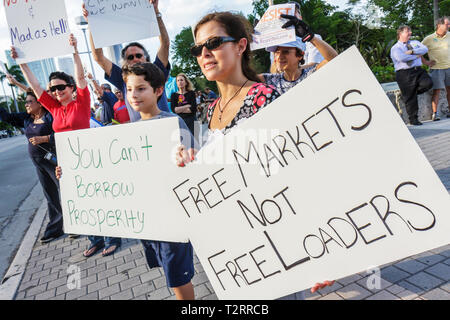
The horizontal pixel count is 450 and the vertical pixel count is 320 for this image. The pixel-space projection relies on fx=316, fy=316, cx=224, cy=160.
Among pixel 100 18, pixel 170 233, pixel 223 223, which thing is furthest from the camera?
pixel 100 18

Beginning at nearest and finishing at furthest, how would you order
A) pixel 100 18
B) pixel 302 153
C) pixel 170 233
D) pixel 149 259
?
1. pixel 302 153
2. pixel 170 233
3. pixel 149 259
4. pixel 100 18

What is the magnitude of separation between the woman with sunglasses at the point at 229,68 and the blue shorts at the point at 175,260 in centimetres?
61

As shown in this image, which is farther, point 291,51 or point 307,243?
point 291,51

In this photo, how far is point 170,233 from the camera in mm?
1725

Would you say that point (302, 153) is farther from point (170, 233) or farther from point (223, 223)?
point (170, 233)

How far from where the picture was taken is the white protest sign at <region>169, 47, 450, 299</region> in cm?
118

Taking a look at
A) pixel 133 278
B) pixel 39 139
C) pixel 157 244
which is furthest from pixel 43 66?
pixel 157 244

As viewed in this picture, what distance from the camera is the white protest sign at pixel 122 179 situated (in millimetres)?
1715

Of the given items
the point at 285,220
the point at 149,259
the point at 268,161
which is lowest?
the point at 149,259

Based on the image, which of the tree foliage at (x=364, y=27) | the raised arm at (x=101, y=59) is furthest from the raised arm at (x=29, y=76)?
the tree foliage at (x=364, y=27)

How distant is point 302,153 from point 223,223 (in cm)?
50

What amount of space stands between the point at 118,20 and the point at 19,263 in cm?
304

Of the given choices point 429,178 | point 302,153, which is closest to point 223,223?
point 302,153

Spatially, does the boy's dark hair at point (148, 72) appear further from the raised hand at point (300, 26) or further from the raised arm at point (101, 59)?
the raised hand at point (300, 26)
